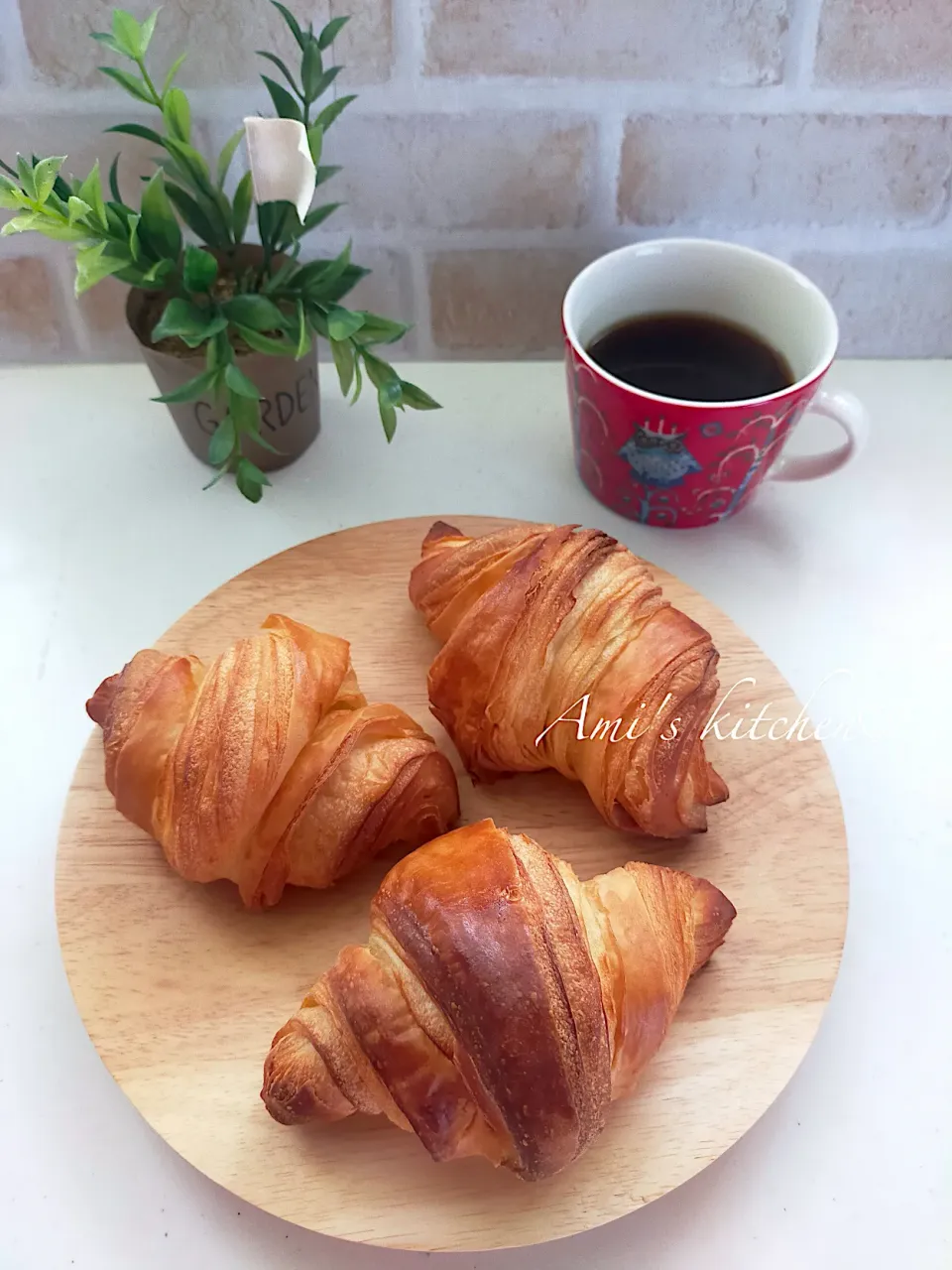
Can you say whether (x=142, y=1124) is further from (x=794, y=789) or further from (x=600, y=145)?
(x=600, y=145)

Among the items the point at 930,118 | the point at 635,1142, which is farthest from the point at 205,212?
the point at 635,1142

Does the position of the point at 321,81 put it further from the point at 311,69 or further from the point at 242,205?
the point at 242,205

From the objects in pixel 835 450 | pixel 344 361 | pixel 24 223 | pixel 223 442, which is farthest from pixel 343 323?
pixel 835 450

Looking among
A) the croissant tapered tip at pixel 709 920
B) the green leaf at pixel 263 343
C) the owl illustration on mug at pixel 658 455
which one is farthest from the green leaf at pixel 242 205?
the croissant tapered tip at pixel 709 920

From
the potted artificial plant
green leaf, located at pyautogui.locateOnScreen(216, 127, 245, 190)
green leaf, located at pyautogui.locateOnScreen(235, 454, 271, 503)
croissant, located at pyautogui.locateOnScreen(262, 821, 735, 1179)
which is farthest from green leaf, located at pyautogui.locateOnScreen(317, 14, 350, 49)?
croissant, located at pyautogui.locateOnScreen(262, 821, 735, 1179)

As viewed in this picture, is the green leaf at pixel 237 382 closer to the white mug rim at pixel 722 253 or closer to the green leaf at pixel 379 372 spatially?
the green leaf at pixel 379 372

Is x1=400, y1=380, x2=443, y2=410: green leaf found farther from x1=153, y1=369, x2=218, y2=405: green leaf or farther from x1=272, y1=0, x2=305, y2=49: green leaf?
x1=272, y1=0, x2=305, y2=49: green leaf

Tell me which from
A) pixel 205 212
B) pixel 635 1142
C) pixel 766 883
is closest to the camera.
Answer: pixel 635 1142
